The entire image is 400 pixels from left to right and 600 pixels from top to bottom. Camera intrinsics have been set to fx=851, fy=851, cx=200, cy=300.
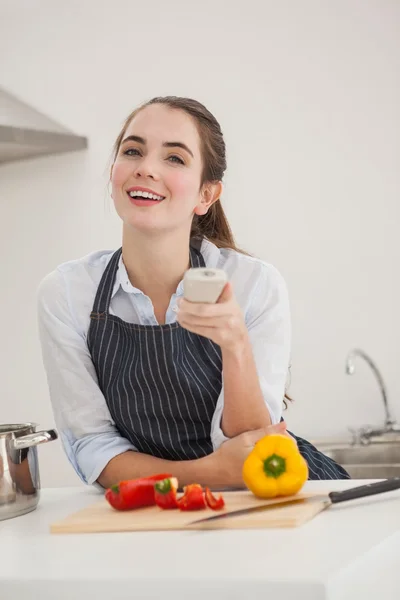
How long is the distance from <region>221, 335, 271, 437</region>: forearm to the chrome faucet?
5.05 ft

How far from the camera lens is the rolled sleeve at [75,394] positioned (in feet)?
4.82

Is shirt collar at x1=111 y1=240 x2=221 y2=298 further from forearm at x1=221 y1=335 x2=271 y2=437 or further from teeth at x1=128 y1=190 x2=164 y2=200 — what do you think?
forearm at x1=221 y1=335 x2=271 y2=437

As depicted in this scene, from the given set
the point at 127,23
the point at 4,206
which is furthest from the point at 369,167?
the point at 4,206

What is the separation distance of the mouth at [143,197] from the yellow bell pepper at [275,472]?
1.75ft

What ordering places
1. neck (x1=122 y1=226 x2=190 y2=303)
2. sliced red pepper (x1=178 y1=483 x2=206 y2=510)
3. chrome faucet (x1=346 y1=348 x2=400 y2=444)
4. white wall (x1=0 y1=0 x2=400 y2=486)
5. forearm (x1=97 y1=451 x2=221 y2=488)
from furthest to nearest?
white wall (x1=0 y1=0 x2=400 y2=486) < chrome faucet (x1=346 y1=348 x2=400 y2=444) < neck (x1=122 y1=226 x2=190 y2=303) < forearm (x1=97 y1=451 x2=221 y2=488) < sliced red pepper (x1=178 y1=483 x2=206 y2=510)

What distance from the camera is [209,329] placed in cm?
125

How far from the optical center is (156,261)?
5.21 ft

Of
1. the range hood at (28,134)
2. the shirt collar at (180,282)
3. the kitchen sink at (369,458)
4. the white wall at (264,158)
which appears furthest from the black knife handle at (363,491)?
the range hood at (28,134)

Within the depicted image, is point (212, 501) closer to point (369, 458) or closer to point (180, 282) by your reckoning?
point (180, 282)

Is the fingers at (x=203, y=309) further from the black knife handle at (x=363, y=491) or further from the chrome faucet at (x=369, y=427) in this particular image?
the chrome faucet at (x=369, y=427)

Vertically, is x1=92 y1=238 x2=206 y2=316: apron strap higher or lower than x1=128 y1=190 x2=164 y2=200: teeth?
lower

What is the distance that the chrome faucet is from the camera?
2.89m

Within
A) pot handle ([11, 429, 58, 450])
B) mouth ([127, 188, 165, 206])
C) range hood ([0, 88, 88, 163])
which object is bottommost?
pot handle ([11, 429, 58, 450])

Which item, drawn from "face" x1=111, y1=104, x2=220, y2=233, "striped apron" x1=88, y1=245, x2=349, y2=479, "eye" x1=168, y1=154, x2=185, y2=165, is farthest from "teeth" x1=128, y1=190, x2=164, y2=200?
"striped apron" x1=88, y1=245, x2=349, y2=479
